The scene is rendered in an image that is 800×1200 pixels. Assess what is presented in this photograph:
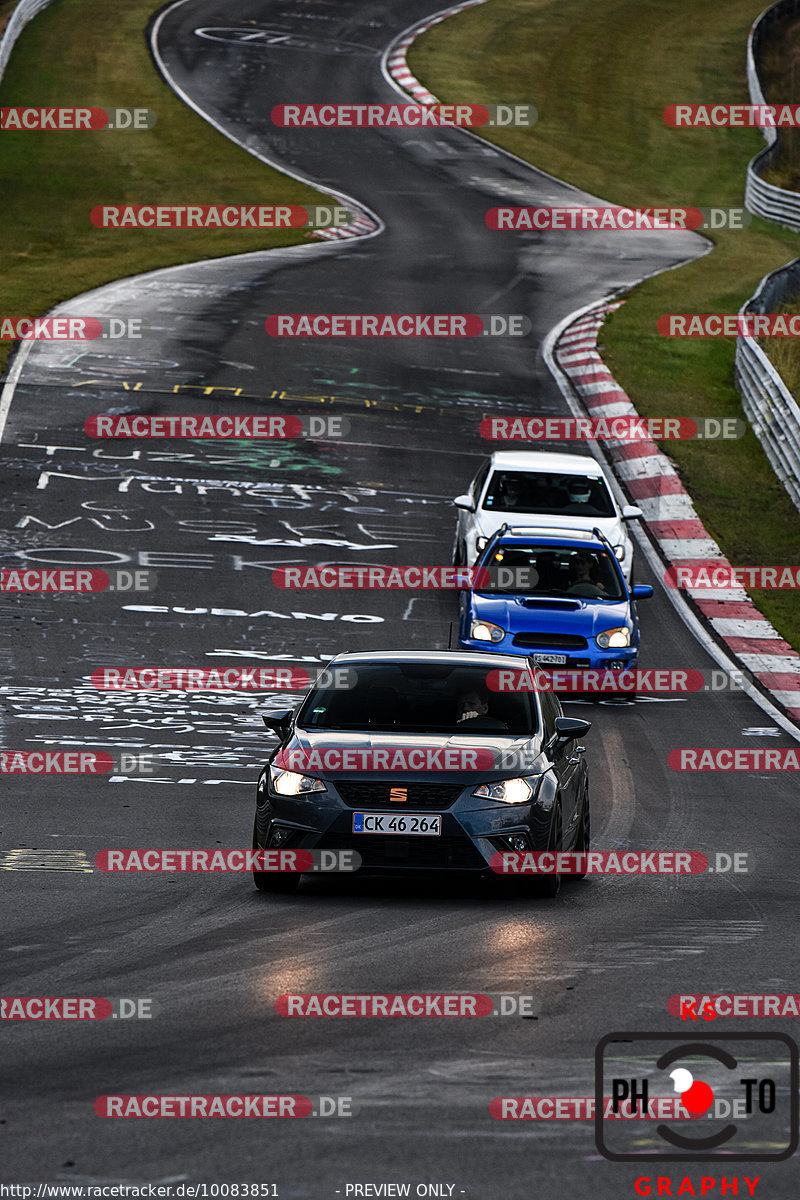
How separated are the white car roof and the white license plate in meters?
12.0

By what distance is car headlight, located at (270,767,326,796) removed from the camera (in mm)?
10773

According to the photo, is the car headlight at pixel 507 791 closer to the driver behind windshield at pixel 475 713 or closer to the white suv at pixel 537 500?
the driver behind windshield at pixel 475 713

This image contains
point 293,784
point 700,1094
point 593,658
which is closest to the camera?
point 700,1094

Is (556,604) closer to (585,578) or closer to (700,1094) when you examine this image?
(585,578)

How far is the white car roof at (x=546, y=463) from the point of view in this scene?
22.2m

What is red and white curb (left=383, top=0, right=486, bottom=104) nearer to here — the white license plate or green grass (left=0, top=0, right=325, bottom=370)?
green grass (left=0, top=0, right=325, bottom=370)

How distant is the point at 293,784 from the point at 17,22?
5671 cm

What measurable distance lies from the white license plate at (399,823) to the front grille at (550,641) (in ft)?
29.3

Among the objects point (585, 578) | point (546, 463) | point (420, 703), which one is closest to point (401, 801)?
point (420, 703)

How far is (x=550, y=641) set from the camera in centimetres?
1941

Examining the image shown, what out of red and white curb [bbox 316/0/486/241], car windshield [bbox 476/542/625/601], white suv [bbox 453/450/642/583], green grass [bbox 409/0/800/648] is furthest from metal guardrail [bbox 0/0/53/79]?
car windshield [bbox 476/542/625/601]

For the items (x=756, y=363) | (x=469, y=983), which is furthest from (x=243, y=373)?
(x=469, y=983)

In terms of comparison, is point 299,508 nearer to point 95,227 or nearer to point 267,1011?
point 267,1011

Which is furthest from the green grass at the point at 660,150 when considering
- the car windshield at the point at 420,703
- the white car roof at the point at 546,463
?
the car windshield at the point at 420,703
